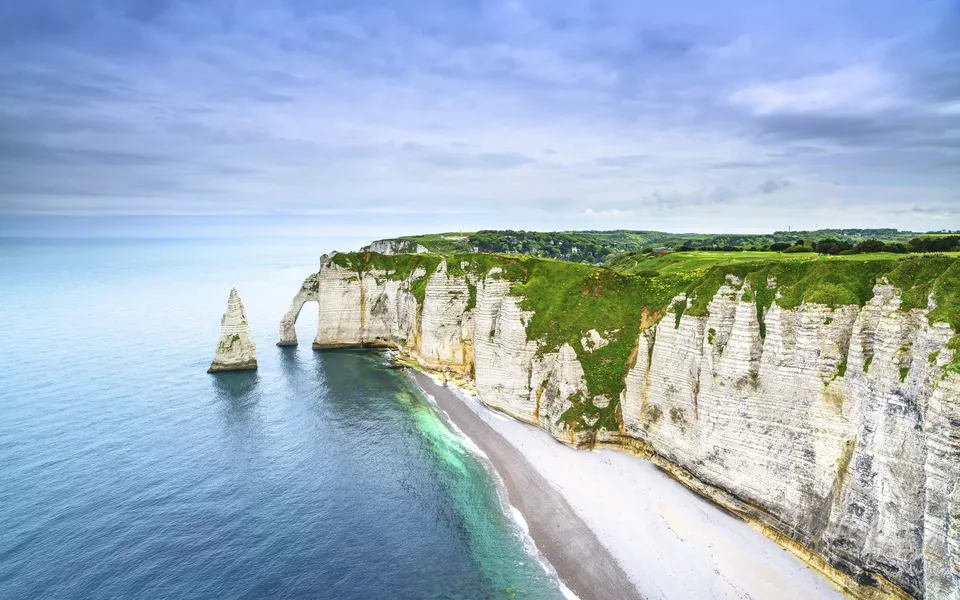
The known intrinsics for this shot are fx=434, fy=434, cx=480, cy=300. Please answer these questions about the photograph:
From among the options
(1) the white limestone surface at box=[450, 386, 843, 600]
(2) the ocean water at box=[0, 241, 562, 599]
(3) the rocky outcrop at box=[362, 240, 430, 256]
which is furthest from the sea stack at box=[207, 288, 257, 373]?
(3) the rocky outcrop at box=[362, 240, 430, 256]

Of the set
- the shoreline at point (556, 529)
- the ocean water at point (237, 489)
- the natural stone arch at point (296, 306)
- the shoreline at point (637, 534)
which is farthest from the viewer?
the natural stone arch at point (296, 306)

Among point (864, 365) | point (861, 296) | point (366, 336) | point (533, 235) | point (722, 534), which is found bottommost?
point (722, 534)

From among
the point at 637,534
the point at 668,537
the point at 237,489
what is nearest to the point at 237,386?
the point at 237,489

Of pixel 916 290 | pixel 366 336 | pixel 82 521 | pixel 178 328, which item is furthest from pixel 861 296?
pixel 178 328

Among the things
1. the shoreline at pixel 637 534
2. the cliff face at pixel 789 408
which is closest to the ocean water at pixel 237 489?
the shoreline at pixel 637 534

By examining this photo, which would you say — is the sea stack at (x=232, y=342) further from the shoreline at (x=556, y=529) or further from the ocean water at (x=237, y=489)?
the shoreline at (x=556, y=529)

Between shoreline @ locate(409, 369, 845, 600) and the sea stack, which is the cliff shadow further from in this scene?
shoreline @ locate(409, 369, 845, 600)

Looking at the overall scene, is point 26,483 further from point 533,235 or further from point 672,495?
point 533,235
